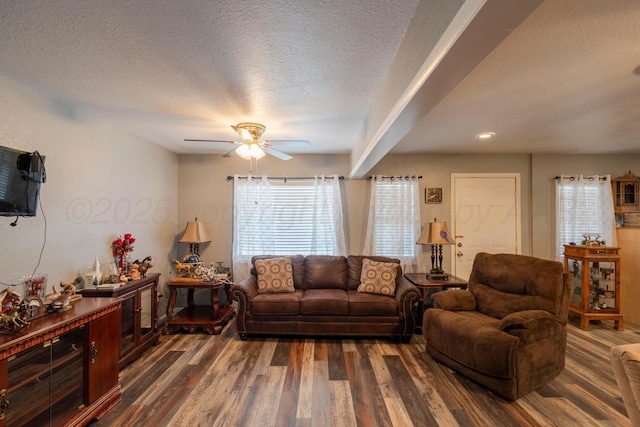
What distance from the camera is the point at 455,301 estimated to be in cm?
317

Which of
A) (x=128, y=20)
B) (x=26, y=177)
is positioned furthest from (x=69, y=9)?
(x=26, y=177)

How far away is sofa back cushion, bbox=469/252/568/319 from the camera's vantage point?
2.69 meters

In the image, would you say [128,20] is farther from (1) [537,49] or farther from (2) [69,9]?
(1) [537,49]

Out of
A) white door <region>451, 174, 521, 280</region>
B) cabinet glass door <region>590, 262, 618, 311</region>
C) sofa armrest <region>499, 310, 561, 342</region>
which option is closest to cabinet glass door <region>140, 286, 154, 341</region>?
sofa armrest <region>499, 310, 561, 342</region>

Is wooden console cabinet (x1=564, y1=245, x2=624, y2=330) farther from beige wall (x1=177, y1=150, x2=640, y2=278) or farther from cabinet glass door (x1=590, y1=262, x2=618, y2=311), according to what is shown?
beige wall (x1=177, y1=150, x2=640, y2=278)

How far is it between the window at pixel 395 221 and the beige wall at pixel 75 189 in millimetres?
3138

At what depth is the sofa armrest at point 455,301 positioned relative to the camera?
3145 mm

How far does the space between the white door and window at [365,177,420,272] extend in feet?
2.08

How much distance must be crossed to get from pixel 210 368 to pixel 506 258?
10.7 feet

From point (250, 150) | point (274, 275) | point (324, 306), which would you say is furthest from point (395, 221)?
point (250, 150)

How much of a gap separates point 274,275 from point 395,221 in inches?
78.1

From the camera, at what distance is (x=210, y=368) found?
2.84 m

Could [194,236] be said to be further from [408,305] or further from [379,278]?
[408,305]

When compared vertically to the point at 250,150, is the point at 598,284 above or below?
below
